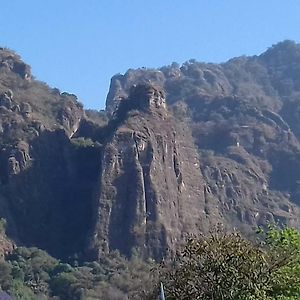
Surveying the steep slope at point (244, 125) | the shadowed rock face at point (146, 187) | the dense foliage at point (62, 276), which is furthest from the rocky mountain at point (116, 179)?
the dense foliage at point (62, 276)

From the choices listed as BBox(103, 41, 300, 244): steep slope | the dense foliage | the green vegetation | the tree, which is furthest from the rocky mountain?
the tree

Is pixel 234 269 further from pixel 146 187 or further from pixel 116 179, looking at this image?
pixel 116 179

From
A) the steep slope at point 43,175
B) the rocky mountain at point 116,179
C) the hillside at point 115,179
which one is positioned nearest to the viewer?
the hillside at point 115,179

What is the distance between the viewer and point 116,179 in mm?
86688

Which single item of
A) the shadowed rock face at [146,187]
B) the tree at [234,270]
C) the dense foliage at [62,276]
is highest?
the shadowed rock face at [146,187]

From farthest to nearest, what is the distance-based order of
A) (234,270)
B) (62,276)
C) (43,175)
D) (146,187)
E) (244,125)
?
(244,125)
(43,175)
(146,187)
(62,276)
(234,270)

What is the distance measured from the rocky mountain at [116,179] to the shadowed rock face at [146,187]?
0.38ft

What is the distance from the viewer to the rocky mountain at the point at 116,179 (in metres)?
84.5

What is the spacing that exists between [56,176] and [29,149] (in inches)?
213

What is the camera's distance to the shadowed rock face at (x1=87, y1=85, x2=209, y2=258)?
82625 millimetres

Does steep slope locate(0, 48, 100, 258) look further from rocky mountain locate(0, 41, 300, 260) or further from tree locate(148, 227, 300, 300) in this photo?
tree locate(148, 227, 300, 300)

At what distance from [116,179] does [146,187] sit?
336 cm

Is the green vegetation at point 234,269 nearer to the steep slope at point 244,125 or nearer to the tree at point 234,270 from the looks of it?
the tree at point 234,270

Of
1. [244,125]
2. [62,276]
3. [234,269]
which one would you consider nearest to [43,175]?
[62,276]
